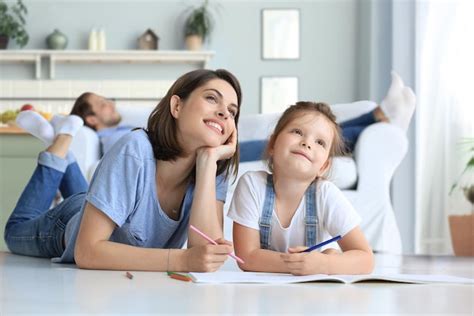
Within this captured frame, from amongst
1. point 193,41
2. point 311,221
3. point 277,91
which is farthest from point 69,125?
point 277,91

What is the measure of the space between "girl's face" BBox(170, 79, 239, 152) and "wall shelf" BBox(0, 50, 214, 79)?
16.4 ft

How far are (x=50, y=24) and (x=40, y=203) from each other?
187 inches

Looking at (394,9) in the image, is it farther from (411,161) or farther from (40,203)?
(40,203)

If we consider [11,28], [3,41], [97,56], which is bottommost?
[97,56]

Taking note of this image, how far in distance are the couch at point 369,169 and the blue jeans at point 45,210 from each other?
136 cm

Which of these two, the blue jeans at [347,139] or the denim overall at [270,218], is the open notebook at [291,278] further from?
the blue jeans at [347,139]

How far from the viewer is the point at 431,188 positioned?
17.6 feet

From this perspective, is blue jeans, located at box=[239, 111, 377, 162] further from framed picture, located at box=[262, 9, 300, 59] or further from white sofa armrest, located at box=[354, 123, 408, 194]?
framed picture, located at box=[262, 9, 300, 59]

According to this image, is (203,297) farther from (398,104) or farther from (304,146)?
(398,104)

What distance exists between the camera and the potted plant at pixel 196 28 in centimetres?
681

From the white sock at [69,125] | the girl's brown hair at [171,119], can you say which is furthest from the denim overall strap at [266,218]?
the white sock at [69,125]

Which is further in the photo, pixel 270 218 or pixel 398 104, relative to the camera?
pixel 398 104

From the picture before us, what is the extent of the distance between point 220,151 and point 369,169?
2379 mm

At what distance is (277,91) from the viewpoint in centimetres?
704
